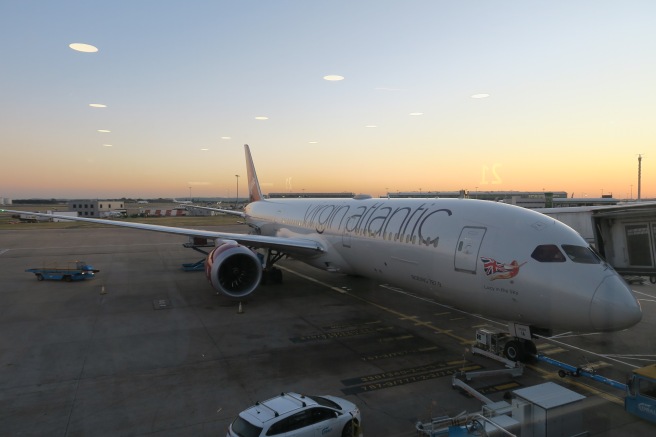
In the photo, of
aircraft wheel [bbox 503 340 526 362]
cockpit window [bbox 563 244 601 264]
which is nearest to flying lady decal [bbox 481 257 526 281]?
cockpit window [bbox 563 244 601 264]

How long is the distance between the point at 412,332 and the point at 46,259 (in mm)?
30291

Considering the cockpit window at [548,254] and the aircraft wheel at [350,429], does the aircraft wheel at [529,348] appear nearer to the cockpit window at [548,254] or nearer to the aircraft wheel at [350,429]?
the cockpit window at [548,254]

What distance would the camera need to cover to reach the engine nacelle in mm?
16875

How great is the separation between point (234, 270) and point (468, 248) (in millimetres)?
10293

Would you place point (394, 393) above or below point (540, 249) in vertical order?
below

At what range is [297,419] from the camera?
282 inches

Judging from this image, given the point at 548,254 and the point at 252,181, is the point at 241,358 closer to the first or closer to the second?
the point at 548,254

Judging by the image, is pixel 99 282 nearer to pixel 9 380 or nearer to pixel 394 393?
pixel 9 380

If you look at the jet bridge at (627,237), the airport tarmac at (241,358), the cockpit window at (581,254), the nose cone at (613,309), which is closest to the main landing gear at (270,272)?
the airport tarmac at (241,358)

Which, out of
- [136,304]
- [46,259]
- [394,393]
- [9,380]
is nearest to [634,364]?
[394,393]

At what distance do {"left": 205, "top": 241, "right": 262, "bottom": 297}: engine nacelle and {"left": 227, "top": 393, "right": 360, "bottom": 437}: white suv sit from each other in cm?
956

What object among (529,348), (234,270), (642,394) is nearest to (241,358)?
(234,270)

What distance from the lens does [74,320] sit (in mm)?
15664

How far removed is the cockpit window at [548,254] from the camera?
955 centimetres
